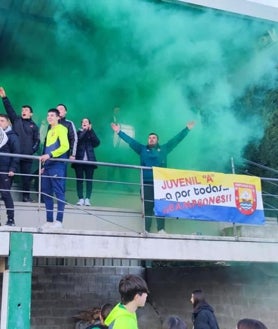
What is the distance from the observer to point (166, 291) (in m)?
9.95

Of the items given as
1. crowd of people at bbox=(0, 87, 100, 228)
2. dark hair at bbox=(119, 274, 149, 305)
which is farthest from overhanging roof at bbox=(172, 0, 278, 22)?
dark hair at bbox=(119, 274, 149, 305)

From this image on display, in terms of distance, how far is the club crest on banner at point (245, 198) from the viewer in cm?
743

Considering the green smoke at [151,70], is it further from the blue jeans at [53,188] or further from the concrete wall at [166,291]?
the blue jeans at [53,188]

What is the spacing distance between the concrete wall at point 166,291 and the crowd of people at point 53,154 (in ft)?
5.91

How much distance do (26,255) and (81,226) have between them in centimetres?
214

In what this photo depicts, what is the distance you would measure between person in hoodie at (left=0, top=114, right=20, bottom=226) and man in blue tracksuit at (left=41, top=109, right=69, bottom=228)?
15.5 inches

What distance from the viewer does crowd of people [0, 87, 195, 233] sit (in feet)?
21.3

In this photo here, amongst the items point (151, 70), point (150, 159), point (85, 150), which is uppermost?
point (151, 70)

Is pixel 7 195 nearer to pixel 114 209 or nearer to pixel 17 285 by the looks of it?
pixel 17 285

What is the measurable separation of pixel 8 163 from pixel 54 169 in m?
0.58

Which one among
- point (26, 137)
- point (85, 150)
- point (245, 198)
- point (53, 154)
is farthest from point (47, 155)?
point (245, 198)

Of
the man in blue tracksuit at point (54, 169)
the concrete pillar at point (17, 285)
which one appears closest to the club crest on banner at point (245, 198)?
the man in blue tracksuit at point (54, 169)

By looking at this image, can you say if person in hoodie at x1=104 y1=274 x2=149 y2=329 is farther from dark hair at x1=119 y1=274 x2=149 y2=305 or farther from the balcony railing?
the balcony railing

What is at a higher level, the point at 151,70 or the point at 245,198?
the point at 151,70
